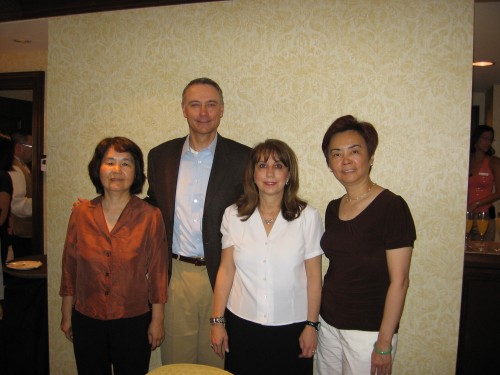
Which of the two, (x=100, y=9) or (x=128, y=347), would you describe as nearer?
(x=128, y=347)

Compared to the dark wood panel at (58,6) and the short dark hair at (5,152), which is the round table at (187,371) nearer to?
the dark wood panel at (58,6)

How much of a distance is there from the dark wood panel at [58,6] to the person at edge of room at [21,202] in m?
1.93

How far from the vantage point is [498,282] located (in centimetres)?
208

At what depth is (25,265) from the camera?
104 inches

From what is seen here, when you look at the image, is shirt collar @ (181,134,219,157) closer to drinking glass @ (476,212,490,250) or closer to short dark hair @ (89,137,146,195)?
short dark hair @ (89,137,146,195)

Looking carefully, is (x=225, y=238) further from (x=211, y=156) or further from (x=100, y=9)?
(x=100, y=9)

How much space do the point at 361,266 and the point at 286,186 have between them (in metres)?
0.50

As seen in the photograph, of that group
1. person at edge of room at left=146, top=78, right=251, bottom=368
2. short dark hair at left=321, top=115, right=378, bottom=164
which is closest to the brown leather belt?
person at edge of room at left=146, top=78, right=251, bottom=368

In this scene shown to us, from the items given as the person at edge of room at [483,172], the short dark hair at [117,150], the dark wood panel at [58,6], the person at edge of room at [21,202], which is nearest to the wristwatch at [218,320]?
the short dark hair at [117,150]

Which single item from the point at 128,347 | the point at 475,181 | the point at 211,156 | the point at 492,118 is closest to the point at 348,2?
the point at 211,156

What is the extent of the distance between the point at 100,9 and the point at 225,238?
172 centimetres

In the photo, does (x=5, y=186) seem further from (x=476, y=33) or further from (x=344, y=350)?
(x=476, y=33)

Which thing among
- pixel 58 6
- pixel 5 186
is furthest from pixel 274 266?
pixel 5 186

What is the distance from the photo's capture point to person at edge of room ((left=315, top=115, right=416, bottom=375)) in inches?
60.6
